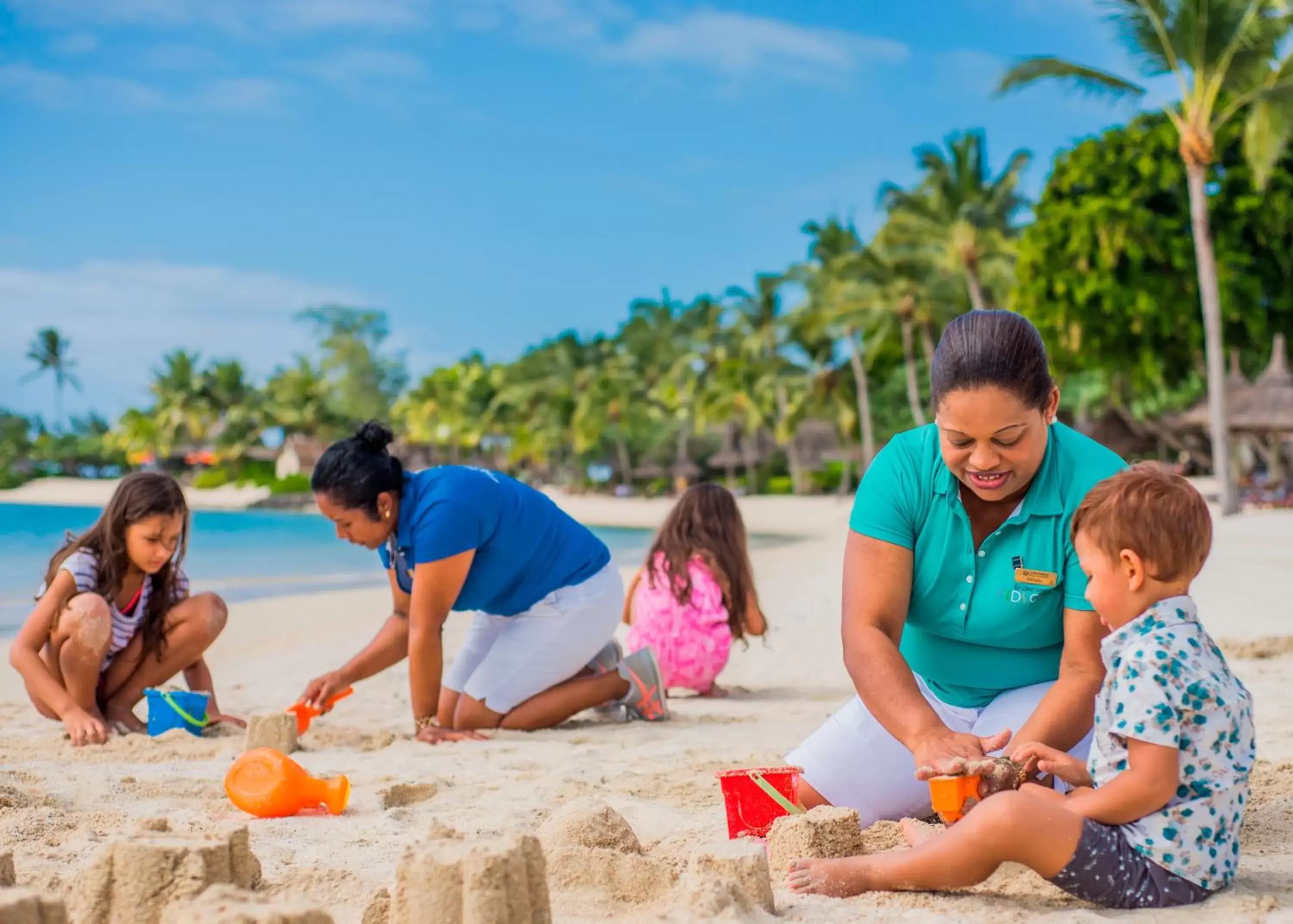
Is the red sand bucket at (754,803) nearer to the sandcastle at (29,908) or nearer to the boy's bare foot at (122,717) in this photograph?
the sandcastle at (29,908)

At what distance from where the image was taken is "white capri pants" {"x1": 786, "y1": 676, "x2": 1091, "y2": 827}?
309cm

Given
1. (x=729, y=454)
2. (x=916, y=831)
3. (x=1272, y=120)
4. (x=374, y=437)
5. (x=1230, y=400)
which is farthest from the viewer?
(x=729, y=454)

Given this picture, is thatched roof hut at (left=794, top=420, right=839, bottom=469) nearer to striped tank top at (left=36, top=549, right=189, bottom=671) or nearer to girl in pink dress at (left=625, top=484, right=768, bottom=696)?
girl in pink dress at (left=625, top=484, right=768, bottom=696)

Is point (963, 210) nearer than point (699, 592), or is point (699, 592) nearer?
point (699, 592)

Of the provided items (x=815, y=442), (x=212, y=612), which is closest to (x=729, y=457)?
(x=815, y=442)

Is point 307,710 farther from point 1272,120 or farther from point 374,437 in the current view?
point 1272,120

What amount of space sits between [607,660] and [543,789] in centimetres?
160

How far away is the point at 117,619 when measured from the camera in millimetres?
4836

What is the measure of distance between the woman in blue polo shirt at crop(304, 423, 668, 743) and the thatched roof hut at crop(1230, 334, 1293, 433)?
2104 cm

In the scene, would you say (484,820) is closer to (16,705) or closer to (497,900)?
(497,900)

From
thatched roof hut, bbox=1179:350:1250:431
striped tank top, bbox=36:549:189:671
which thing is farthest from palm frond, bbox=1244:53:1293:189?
striped tank top, bbox=36:549:189:671

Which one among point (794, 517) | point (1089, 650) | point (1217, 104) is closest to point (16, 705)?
point (1089, 650)

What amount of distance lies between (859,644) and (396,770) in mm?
1980

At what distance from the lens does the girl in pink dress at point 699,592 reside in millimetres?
5973
